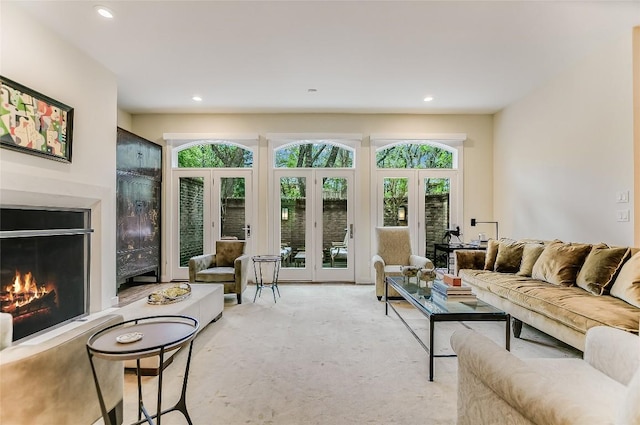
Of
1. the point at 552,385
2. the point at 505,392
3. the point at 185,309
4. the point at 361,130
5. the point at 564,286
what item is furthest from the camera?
the point at 361,130

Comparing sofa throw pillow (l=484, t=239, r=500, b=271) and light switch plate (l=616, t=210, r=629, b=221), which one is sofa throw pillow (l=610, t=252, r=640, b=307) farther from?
sofa throw pillow (l=484, t=239, r=500, b=271)

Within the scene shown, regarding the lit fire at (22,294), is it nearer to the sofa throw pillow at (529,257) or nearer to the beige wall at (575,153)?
the sofa throw pillow at (529,257)

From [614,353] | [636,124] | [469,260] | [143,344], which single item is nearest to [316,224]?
[469,260]

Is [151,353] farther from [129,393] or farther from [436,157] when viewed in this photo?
[436,157]

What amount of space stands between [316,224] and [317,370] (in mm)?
3445

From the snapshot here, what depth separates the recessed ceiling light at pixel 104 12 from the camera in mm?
2852

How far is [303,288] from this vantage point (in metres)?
5.34

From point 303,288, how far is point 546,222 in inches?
141

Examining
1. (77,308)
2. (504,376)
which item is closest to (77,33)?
(77,308)

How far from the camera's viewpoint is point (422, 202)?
19.2 ft

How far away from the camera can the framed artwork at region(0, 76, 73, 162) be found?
2.70 metres

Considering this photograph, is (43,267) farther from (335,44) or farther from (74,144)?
(335,44)

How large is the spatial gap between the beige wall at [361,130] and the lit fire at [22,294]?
2.54 meters

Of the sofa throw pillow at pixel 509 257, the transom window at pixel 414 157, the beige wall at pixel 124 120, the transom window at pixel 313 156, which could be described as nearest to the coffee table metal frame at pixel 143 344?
the sofa throw pillow at pixel 509 257
